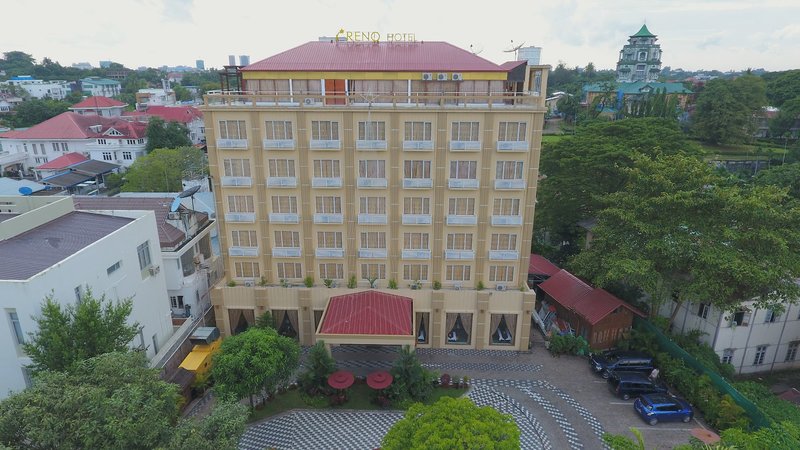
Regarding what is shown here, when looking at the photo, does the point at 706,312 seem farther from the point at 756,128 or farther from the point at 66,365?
the point at 756,128

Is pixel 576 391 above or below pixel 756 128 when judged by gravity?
below

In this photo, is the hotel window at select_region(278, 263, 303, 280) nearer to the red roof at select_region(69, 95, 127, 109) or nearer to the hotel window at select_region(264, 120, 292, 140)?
the hotel window at select_region(264, 120, 292, 140)

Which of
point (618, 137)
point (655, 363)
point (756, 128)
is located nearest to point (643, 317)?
point (655, 363)

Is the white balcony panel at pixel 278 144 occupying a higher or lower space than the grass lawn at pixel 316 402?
higher

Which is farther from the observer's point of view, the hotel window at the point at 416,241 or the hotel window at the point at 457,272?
the hotel window at the point at 457,272

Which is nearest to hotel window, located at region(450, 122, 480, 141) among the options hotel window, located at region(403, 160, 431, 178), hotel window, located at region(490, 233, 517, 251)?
hotel window, located at region(403, 160, 431, 178)

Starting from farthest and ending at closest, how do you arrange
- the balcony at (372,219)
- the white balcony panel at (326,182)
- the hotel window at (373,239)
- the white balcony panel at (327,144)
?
the hotel window at (373,239)
the balcony at (372,219)
the white balcony panel at (326,182)
the white balcony panel at (327,144)

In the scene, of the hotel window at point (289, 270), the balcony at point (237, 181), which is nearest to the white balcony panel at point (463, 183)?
the hotel window at point (289, 270)

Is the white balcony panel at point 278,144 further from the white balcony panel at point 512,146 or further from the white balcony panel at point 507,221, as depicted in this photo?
the white balcony panel at point 507,221
